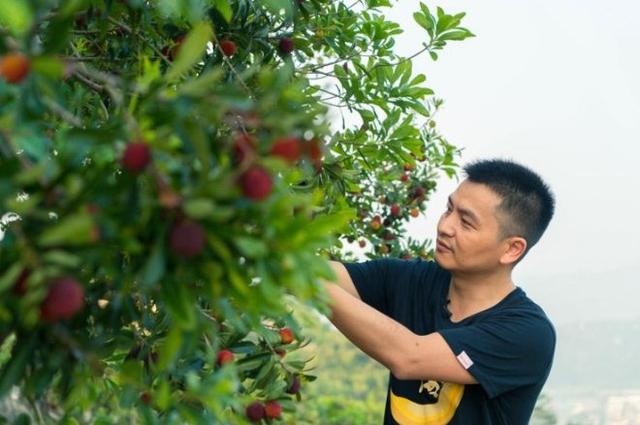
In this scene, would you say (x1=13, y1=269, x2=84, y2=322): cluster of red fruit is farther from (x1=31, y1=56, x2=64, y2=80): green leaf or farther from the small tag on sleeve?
the small tag on sleeve

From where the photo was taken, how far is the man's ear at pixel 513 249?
2696 mm

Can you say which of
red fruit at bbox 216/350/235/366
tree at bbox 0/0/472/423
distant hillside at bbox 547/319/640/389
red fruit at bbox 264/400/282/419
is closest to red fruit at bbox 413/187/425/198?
red fruit at bbox 264/400/282/419

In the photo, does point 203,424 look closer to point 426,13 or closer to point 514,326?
point 514,326

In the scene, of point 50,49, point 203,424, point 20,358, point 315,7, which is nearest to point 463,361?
point 315,7

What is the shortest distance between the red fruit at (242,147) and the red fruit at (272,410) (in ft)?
3.24

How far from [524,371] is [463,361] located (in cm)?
19

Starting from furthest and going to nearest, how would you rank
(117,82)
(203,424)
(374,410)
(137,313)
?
(374,410) → (137,313) → (203,424) → (117,82)

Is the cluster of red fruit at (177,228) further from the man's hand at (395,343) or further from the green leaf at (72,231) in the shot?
the man's hand at (395,343)

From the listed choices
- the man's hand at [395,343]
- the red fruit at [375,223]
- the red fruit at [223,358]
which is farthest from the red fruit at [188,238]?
the red fruit at [375,223]

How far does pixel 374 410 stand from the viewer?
10344mm

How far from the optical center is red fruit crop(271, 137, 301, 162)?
1057 mm

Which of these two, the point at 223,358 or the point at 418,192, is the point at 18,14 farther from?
the point at 418,192

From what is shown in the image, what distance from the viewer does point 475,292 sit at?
2.69 meters

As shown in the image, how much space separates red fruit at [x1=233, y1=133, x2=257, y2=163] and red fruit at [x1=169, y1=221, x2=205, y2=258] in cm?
8
